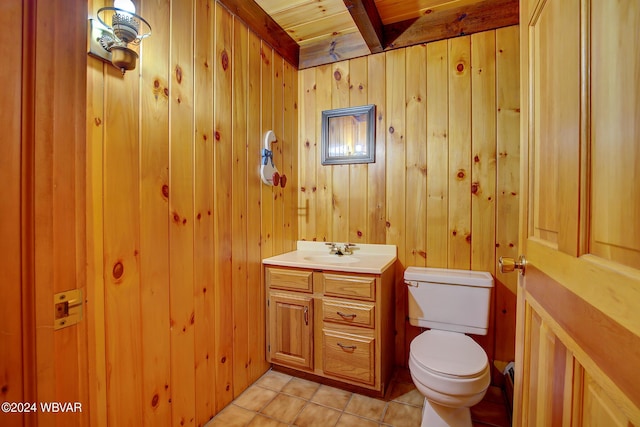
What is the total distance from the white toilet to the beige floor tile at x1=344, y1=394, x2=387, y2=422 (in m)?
0.28

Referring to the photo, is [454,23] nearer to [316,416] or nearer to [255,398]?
[316,416]

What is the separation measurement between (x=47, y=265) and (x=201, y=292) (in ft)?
Result: 3.23

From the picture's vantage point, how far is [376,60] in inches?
83.7

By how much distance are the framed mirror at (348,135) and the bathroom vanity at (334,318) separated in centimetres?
81

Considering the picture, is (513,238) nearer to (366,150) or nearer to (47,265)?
(366,150)

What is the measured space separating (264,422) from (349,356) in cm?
59

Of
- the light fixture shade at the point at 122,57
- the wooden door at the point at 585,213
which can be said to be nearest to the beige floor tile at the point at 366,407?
the wooden door at the point at 585,213

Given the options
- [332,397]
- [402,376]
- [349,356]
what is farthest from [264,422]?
[402,376]

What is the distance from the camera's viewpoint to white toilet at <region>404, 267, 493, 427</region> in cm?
126

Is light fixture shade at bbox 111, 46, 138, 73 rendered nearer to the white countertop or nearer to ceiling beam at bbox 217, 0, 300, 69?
ceiling beam at bbox 217, 0, 300, 69

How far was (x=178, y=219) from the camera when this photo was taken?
1345 mm

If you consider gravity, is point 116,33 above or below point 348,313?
above

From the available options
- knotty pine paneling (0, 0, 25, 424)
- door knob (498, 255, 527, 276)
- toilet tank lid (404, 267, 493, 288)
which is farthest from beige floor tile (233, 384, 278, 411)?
door knob (498, 255, 527, 276)

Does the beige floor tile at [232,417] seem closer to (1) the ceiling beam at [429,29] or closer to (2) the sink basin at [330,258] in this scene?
(2) the sink basin at [330,258]
